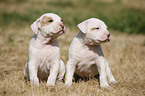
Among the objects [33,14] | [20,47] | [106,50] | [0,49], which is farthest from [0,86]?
[33,14]

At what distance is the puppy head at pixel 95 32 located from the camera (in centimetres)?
345

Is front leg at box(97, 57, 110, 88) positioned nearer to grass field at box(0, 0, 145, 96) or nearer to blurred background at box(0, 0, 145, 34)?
grass field at box(0, 0, 145, 96)

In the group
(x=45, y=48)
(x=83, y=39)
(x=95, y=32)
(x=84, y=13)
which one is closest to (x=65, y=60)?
(x=83, y=39)

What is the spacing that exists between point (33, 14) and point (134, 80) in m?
11.2

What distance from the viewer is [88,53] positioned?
372 centimetres

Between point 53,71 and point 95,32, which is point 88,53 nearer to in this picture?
point 95,32

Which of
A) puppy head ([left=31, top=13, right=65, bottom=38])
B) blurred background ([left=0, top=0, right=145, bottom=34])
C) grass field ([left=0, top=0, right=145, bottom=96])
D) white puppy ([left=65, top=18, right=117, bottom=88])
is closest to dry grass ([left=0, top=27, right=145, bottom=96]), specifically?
grass field ([left=0, top=0, right=145, bottom=96])

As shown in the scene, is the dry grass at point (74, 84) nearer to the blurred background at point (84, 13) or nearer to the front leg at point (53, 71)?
the front leg at point (53, 71)

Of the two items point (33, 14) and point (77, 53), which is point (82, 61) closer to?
point (77, 53)

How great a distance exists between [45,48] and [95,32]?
41.2 inches

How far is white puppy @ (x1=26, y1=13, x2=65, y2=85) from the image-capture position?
11.3 feet

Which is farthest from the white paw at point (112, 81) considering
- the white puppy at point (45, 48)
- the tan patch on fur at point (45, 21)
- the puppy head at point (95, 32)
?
the tan patch on fur at point (45, 21)

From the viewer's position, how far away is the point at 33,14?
13.8 m

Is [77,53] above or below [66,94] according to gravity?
above
